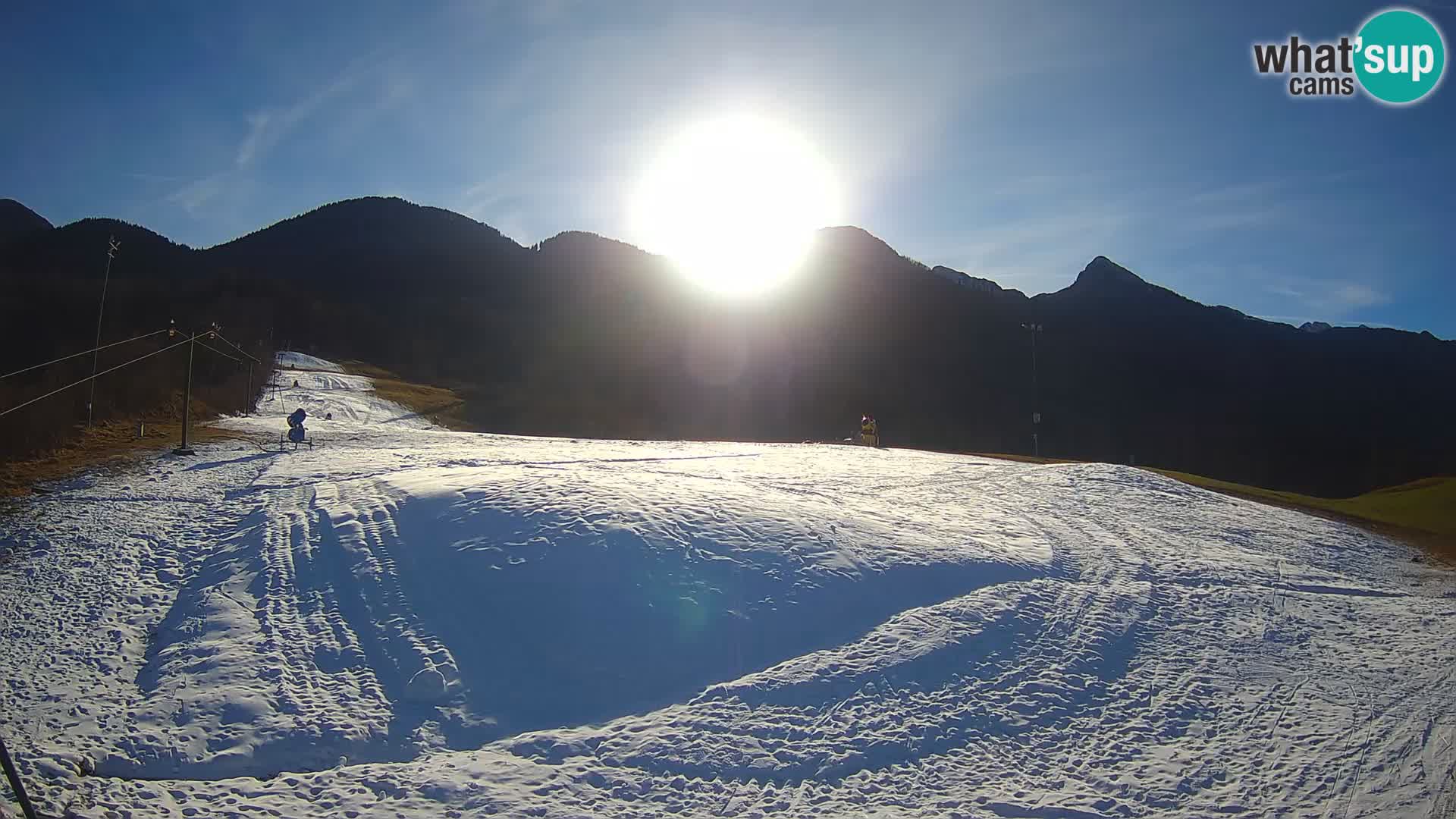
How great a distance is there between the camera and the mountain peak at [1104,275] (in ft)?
377

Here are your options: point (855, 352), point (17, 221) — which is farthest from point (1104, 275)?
point (17, 221)

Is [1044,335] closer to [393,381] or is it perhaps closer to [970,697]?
[393,381]

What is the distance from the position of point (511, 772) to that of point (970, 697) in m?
4.07

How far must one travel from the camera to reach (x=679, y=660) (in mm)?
7117

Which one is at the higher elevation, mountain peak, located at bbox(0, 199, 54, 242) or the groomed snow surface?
mountain peak, located at bbox(0, 199, 54, 242)

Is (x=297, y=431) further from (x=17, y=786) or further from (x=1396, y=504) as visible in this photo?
(x=1396, y=504)

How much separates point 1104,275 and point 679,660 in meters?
127

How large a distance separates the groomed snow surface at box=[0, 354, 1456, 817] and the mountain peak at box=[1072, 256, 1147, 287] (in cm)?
11470

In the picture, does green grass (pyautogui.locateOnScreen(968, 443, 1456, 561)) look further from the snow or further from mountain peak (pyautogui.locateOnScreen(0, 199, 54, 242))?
mountain peak (pyautogui.locateOnScreen(0, 199, 54, 242))

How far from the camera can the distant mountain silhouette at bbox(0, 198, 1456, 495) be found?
6744 centimetres

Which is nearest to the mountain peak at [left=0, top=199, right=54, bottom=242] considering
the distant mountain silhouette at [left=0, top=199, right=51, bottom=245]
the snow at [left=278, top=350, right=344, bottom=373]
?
the distant mountain silhouette at [left=0, top=199, right=51, bottom=245]

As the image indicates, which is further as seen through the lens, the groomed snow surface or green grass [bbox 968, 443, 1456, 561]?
green grass [bbox 968, 443, 1456, 561]

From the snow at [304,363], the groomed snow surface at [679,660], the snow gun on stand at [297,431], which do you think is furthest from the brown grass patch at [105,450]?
the snow at [304,363]

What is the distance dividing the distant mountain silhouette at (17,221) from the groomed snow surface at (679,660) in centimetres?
14954
